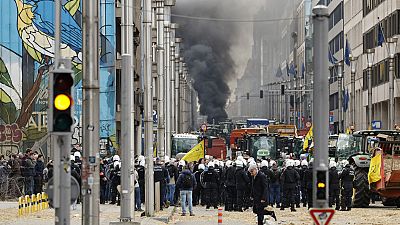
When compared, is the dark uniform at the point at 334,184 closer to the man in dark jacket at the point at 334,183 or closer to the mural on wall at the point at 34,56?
the man in dark jacket at the point at 334,183

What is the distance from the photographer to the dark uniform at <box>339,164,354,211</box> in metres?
42.9

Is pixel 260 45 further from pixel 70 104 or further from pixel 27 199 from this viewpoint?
pixel 70 104

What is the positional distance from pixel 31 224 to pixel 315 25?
16.8 m

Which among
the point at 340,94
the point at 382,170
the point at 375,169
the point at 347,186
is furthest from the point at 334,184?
the point at 340,94

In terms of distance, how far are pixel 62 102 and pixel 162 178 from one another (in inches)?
1006

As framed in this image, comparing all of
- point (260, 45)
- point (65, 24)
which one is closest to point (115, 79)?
point (65, 24)

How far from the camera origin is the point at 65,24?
7406 cm

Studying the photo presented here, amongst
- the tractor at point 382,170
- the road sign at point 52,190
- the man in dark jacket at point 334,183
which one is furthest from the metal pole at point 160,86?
the road sign at point 52,190

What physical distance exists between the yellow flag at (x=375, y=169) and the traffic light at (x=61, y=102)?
2639 centimetres

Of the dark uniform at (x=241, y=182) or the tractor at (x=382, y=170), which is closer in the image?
the dark uniform at (x=241, y=182)

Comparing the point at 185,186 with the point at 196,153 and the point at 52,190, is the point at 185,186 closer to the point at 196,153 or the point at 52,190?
the point at 196,153

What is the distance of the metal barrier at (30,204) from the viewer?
38094mm

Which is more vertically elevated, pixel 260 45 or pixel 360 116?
pixel 260 45

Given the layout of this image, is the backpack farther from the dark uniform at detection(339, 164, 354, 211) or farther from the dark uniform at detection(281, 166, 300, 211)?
the dark uniform at detection(339, 164, 354, 211)
